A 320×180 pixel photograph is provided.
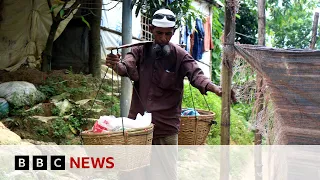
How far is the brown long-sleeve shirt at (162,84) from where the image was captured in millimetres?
3711

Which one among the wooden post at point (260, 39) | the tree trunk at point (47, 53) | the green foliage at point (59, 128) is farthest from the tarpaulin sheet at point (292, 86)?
the tree trunk at point (47, 53)

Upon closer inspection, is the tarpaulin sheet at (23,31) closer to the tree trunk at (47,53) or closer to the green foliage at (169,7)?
the tree trunk at (47,53)

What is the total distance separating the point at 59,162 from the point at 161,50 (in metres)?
2.16

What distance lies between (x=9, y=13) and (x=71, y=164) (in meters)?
5.12

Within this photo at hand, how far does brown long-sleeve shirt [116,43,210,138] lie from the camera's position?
371cm

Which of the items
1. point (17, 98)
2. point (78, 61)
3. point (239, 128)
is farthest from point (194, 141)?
point (239, 128)

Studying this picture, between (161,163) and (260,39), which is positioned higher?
(260,39)

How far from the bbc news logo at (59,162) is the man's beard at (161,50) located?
1138 mm

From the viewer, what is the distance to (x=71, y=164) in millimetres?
5117

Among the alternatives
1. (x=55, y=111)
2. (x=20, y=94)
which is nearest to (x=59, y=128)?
(x=55, y=111)

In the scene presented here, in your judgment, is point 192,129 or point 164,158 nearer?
point 164,158

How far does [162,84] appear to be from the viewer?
371cm

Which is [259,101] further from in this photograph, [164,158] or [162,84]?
[164,158]

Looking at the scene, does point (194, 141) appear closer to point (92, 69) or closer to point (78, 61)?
point (92, 69)
